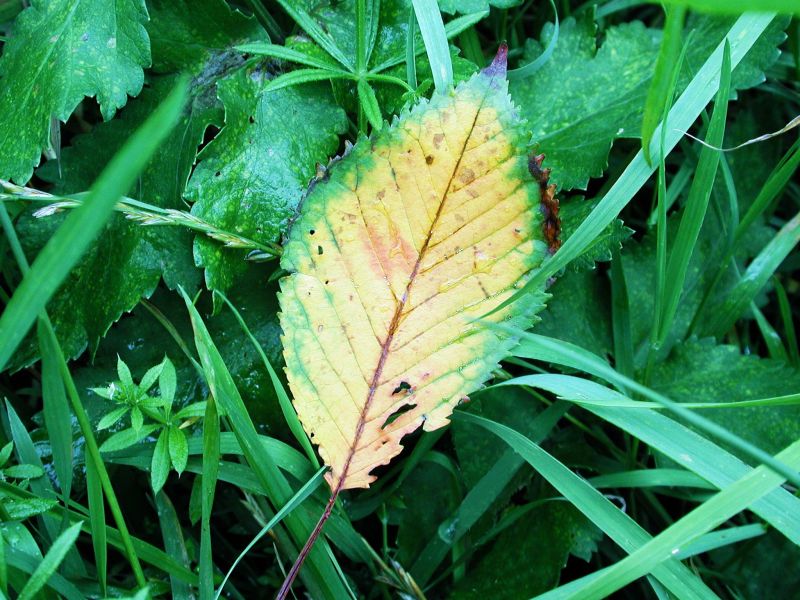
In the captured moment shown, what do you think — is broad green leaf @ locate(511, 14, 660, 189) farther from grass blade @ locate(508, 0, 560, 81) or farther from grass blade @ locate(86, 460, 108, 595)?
grass blade @ locate(86, 460, 108, 595)

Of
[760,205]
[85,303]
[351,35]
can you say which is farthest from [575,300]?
[85,303]

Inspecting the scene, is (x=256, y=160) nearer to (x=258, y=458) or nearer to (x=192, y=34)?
(x=192, y=34)

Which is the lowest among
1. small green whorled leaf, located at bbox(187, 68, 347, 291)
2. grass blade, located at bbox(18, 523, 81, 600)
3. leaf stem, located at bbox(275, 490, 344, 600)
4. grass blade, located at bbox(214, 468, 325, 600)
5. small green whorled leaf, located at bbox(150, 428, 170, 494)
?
leaf stem, located at bbox(275, 490, 344, 600)

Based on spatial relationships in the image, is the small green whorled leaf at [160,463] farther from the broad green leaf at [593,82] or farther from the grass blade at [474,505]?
the broad green leaf at [593,82]

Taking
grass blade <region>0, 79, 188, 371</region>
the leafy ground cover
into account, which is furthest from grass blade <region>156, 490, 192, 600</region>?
grass blade <region>0, 79, 188, 371</region>

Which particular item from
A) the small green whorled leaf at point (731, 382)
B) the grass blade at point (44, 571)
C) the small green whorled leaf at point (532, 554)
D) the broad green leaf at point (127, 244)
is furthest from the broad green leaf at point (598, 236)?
the grass blade at point (44, 571)

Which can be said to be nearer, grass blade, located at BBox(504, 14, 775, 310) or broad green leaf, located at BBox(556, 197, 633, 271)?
grass blade, located at BBox(504, 14, 775, 310)

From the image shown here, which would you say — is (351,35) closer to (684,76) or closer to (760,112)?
(684,76)

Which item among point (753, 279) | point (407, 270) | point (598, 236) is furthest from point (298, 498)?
point (753, 279)
